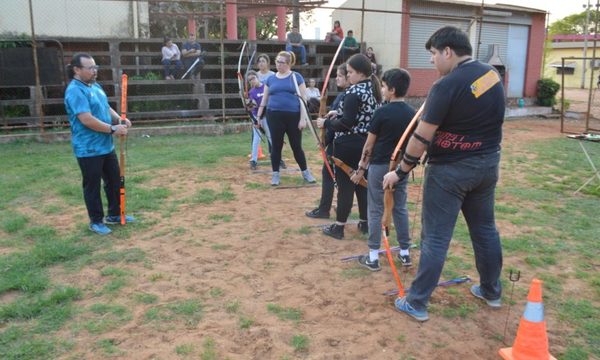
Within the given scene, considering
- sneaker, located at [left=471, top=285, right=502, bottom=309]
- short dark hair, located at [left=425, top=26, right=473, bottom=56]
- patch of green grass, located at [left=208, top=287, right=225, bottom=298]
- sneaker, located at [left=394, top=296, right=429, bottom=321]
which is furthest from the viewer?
patch of green grass, located at [left=208, top=287, right=225, bottom=298]

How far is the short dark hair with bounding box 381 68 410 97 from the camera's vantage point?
3957 mm

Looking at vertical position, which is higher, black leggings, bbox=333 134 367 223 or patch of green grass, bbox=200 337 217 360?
black leggings, bbox=333 134 367 223

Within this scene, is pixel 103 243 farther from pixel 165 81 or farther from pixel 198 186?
pixel 165 81

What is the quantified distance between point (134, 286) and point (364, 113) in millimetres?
2496

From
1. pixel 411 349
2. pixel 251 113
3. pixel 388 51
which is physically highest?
pixel 388 51

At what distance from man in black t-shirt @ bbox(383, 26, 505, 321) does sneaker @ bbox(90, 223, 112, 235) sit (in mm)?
3210

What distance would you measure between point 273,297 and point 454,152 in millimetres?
1734

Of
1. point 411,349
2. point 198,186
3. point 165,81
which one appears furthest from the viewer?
point 165,81

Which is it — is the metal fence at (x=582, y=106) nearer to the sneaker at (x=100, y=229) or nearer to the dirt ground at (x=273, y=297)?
the dirt ground at (x=273, y=297)

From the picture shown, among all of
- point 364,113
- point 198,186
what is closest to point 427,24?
point 198,186

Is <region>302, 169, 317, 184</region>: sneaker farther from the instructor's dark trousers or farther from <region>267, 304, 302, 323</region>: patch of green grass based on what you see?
<region>267, 304, 302, 323</region>: patch of green grass

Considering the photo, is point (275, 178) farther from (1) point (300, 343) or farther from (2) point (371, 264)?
(1) point (300, 343)

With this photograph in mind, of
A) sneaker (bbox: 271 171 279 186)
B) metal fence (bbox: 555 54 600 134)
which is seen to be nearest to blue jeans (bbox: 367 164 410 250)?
sneaker (bbox: 271 171 279 186)

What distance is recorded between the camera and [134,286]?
13.2ft
